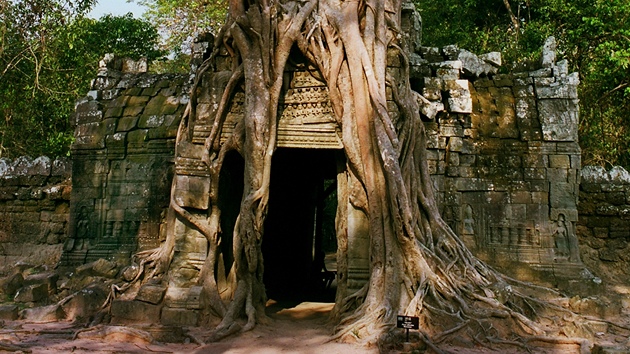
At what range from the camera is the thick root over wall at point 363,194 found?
18.2 feet

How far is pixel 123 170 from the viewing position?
27.5ft

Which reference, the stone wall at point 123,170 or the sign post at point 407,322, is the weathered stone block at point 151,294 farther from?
the sign post at point 407,322

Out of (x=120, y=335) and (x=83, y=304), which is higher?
(x=83, y=304)

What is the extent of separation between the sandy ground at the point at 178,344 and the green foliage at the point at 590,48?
7.54m

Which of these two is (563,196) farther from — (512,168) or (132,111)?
(132,111)

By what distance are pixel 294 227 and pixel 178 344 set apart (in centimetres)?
456

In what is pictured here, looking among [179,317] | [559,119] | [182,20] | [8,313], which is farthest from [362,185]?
[182,20]

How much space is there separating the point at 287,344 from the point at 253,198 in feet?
5.09

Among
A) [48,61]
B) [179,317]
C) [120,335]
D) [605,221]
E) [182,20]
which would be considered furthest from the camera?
[182,20]

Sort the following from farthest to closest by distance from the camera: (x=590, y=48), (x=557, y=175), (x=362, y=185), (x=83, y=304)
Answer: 1. (x=590, y=48)
2. (x=557, y=175)
3. (x=83, y=304)
4. (x=362, y=185)

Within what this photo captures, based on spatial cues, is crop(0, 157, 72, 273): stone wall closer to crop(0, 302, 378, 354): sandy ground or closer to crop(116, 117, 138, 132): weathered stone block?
crop(116, 117, 138, 132): weathered stone block

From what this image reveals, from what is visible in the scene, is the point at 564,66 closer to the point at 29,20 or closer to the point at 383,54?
the point at 383,54

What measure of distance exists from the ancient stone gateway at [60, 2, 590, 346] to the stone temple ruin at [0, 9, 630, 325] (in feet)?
0.06

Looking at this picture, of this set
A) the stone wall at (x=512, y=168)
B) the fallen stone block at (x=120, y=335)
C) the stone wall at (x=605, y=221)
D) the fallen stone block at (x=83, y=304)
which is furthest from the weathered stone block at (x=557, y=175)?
the fallen stone block at (x=83, y=304)
